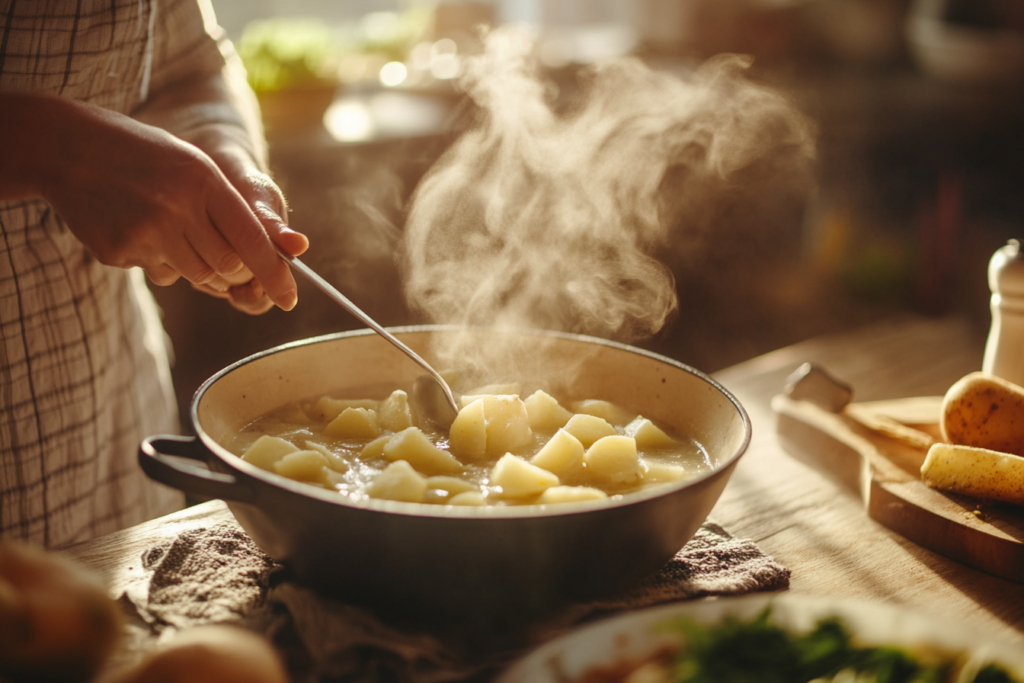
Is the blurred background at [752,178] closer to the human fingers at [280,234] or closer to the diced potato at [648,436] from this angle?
the human fingers at [280,234]

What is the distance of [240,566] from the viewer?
3.80ft

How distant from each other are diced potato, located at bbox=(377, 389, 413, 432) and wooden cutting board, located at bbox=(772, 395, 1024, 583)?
902 mm

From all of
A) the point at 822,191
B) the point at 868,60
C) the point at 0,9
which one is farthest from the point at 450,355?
the point at 868,60

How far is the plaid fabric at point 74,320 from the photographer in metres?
1.52

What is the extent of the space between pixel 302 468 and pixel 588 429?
0.51 meters

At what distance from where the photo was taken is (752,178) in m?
5.22

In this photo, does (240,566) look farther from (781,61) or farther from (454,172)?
(781,61)

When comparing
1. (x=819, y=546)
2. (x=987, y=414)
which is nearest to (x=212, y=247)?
(x=819, y=546)

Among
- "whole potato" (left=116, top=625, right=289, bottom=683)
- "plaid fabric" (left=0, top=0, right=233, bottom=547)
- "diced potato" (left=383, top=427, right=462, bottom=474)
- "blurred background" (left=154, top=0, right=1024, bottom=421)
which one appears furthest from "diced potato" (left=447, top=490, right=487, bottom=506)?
"blurred background" (left=154, top=0, right=1024, bottom=421)

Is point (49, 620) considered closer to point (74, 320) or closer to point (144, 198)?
point (144, 198)

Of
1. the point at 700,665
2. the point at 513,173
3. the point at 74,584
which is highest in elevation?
the point at 513,173

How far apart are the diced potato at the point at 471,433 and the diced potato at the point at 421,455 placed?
56 millimetres

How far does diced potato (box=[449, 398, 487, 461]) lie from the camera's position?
1317 millimetres

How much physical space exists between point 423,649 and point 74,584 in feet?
1.36
